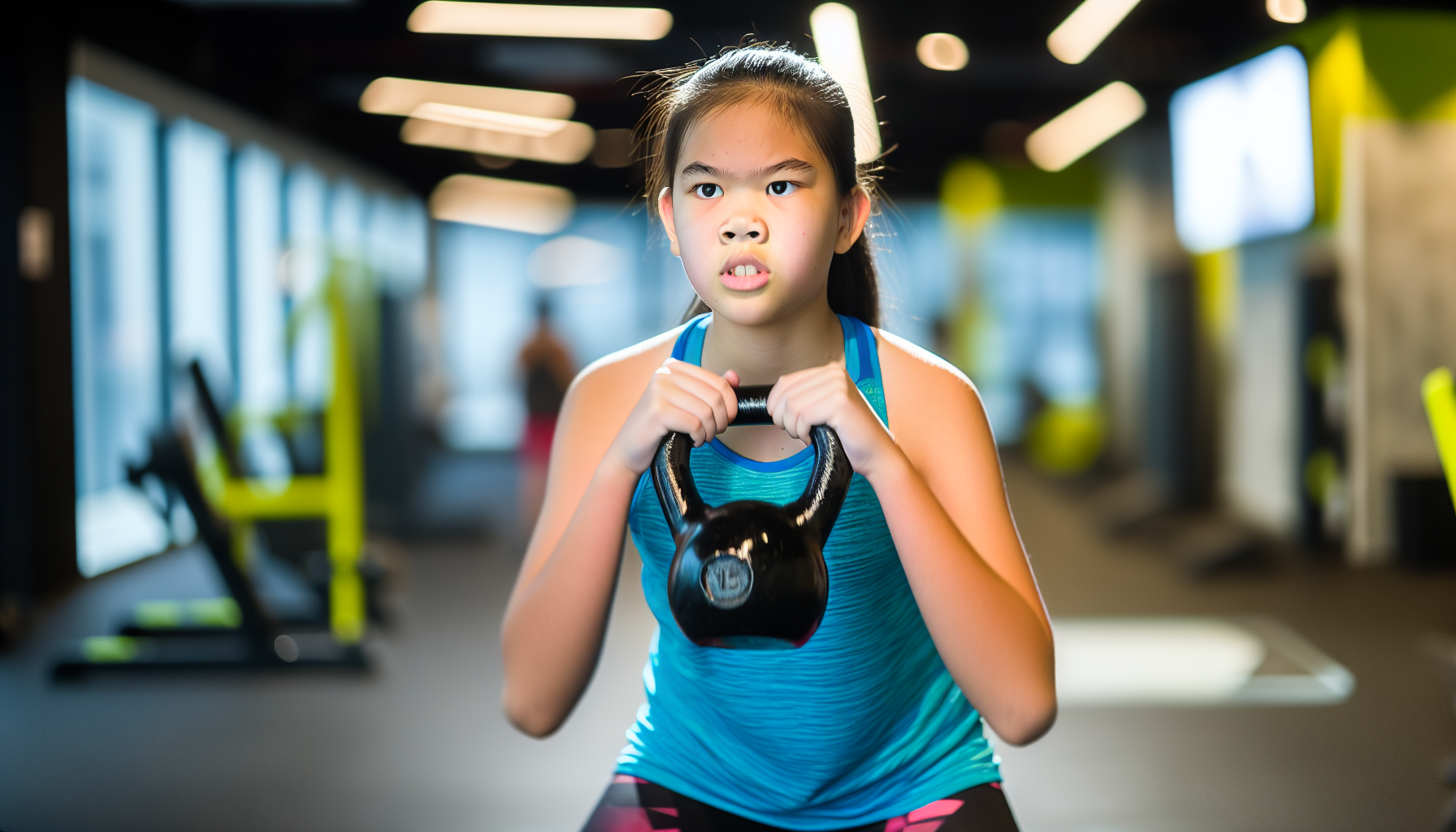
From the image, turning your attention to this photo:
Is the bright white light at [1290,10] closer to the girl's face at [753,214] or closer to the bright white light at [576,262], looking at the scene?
the girl's face at [753,214]

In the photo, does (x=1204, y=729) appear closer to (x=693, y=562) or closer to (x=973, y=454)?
(x=973, y=454)

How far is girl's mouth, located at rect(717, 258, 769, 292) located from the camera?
94 centimetres

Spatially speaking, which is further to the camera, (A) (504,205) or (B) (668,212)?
A: (A) (504,205)

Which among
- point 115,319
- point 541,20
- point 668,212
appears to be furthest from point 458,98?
point 668,212

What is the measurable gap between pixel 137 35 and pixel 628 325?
901cm

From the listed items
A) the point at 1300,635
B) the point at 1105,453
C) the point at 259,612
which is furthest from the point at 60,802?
the point at 1105,453

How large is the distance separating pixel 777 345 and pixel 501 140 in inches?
386

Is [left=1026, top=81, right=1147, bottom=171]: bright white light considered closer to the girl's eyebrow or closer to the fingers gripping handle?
the girl's eyebrow

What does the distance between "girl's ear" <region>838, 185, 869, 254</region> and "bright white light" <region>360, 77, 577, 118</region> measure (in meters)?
7.21

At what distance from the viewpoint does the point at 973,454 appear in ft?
3.43

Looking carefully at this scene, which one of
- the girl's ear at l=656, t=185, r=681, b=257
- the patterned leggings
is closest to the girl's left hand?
the girl's ear at l=656, t=185, r=681, b=257

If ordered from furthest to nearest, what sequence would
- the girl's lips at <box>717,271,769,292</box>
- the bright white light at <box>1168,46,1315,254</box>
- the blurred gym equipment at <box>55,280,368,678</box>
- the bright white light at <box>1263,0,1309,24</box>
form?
the bright white light at <box>1168,46,1315,254</box>, the blurred gym equipment at <box>55,280,368,678</box>, the bright white light at <box>1263,0,1309,24</box>, the girl's lips at <box>717,271,769,292</box>

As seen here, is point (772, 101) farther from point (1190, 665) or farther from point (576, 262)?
point (576, 262)

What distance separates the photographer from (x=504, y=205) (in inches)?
558
